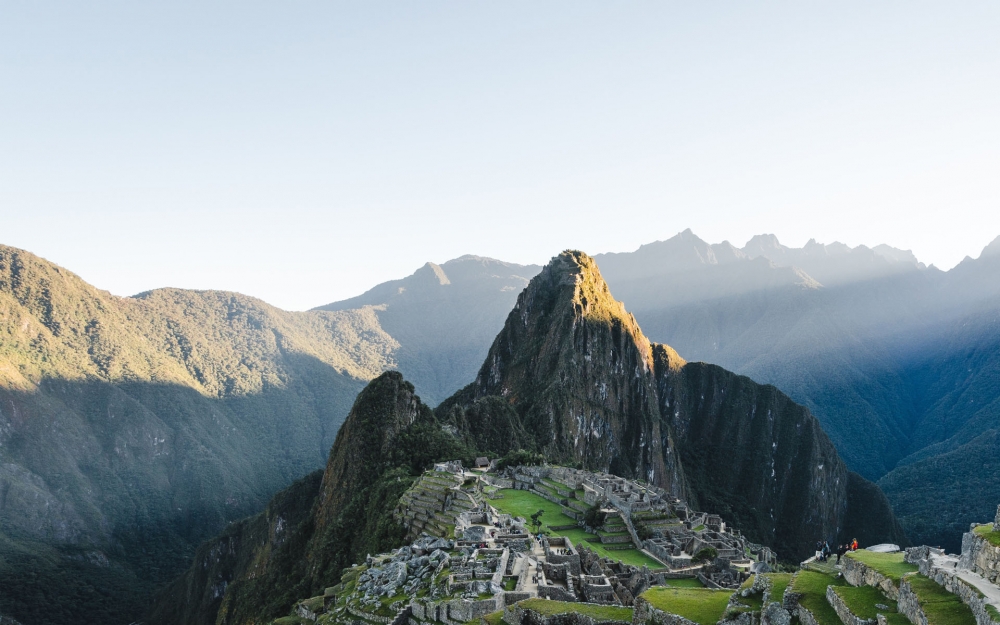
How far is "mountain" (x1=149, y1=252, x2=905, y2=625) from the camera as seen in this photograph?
7969 centimetres

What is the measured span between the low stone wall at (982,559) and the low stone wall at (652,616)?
727cm

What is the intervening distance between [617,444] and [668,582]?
11678 centimetres

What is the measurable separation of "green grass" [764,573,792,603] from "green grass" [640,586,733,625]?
1.50 meters

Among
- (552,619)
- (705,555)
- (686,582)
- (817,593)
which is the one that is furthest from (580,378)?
(817,593)

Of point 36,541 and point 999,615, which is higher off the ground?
point 999,615

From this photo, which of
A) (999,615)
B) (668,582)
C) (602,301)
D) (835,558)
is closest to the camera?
(999,615)

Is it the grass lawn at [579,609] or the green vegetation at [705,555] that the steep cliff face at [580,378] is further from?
the grass lawn at [579,609]

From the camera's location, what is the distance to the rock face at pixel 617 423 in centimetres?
13212

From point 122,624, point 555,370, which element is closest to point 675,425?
point 555,370

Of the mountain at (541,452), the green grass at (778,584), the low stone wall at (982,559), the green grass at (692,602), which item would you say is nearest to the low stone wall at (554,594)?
the green grass at (692,602)

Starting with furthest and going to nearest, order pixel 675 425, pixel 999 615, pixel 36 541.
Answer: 1. pixel 675 425
2. pixel 36 541
3. pixel 999 615

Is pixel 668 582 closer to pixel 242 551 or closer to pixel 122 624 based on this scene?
pixel 242 551

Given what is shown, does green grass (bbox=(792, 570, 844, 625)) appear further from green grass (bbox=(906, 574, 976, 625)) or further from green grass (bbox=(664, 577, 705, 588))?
green grass (bbox=(664, 577, 705, 588))

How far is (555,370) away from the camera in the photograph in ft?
466
